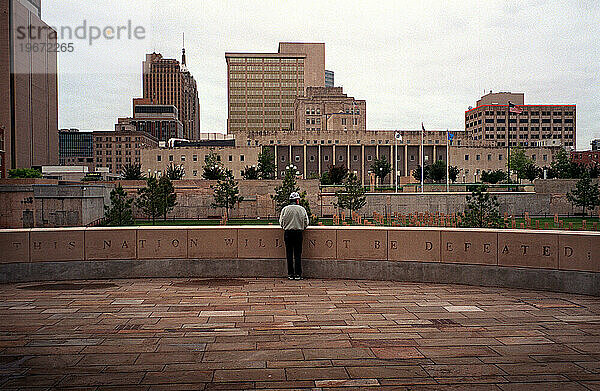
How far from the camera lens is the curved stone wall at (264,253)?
456 inches

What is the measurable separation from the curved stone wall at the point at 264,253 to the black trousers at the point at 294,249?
1.24 feet

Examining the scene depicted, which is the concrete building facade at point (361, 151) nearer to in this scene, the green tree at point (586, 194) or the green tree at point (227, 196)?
the green tree at point (227, 196)

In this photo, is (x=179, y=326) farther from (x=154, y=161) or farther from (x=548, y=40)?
(x=154, y=161)

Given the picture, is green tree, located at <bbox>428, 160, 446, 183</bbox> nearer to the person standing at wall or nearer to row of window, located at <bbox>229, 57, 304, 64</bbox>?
the person standing at wall

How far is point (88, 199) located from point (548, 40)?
43.1 metres

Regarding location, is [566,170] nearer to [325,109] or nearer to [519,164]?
[519,164]

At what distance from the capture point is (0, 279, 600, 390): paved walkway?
588cm

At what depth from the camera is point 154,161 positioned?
117250 mm

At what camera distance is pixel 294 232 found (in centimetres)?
1224

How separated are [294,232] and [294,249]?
1.26ft

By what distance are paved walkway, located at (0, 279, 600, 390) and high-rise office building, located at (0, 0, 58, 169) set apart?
5.45m

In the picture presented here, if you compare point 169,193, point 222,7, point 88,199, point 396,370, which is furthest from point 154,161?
point 396,370

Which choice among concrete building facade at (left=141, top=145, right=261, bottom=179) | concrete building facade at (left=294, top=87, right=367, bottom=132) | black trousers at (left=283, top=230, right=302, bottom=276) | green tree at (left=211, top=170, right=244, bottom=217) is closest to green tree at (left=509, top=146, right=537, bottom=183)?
concrete building facade at (left=294, top=87, right=367, bottom=132)

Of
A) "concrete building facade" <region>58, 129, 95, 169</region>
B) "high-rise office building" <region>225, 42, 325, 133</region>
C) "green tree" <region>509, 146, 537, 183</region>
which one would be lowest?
"green tree" <region>509, 146, 537, 183</region>
